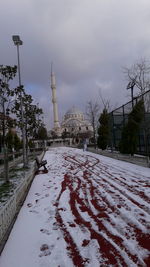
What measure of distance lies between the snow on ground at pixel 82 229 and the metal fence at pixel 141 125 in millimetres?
6215

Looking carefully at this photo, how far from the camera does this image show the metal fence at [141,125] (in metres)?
13.7

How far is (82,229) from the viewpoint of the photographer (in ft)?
15.7

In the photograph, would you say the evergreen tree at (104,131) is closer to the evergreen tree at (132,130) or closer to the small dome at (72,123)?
the evergreen tree at (132,130)

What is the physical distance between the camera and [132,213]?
5508 millimetres

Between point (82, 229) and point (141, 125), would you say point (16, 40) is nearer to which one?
point (141, 125)

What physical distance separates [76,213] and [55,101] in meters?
86.7

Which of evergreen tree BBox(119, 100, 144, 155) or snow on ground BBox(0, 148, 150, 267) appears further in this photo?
evergreen tree BBox(119, 100, 144, 155)

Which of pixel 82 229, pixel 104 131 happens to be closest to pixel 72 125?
pixel 104 131

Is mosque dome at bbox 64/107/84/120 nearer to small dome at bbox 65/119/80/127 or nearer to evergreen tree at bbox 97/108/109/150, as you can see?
small dome at bbox 65/119/80/127

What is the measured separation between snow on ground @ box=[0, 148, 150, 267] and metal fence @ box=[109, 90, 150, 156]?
20.4 ft

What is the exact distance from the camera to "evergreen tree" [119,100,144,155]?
1472 cm

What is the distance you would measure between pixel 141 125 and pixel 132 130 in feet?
4.40

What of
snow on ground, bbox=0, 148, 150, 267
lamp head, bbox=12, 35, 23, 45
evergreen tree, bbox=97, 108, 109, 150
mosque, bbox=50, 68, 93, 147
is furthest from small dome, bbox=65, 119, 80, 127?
snow on ground, bbox=0, 148, 150, 267

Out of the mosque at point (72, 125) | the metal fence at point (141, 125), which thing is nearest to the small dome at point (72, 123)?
the mosque at point (72, 125)
